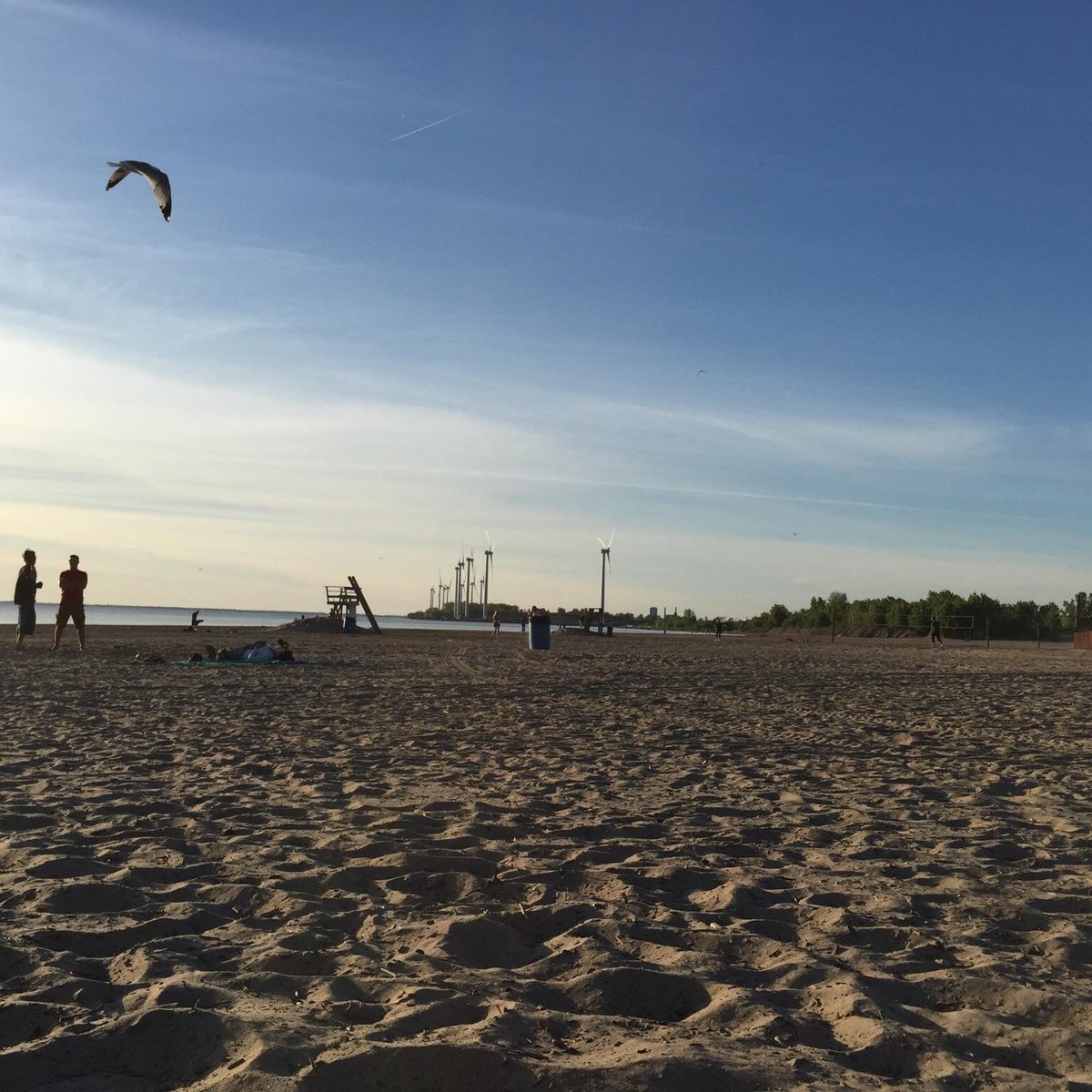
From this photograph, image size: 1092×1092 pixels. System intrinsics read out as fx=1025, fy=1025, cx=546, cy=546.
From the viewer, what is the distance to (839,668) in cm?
1994

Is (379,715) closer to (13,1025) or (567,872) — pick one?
(567,872)

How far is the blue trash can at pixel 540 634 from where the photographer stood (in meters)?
26.5

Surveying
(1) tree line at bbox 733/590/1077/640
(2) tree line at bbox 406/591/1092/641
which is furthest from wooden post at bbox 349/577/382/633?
(1) tree line at bbox 733/590/1077/640

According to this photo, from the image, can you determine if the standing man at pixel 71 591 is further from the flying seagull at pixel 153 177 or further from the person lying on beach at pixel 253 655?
the flying seagull at pixel 153 177

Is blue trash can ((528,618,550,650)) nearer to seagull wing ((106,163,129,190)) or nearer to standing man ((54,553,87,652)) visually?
standing man ((54,553,87,652))

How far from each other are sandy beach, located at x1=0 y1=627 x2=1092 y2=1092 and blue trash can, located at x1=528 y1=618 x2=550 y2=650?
57.3ft

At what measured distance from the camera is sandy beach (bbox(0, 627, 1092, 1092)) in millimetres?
2578

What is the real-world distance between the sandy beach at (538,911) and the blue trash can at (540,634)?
17.5m

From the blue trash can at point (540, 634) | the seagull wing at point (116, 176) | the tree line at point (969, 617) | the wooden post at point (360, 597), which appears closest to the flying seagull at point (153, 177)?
A: the seagull wing at point (116, 176)

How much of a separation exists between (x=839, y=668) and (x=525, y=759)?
542 inches

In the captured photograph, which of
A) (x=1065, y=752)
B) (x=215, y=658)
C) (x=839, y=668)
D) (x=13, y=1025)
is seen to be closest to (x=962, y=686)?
(x=839, y=668)

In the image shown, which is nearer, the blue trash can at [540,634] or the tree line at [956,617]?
the blue trash can at [540,634]

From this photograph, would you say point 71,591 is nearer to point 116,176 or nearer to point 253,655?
point 253,655

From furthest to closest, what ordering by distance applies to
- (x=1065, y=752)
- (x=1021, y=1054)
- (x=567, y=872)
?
(x=1065, y=752) → (x=567, y=872) → (x=1021, y=1054)
